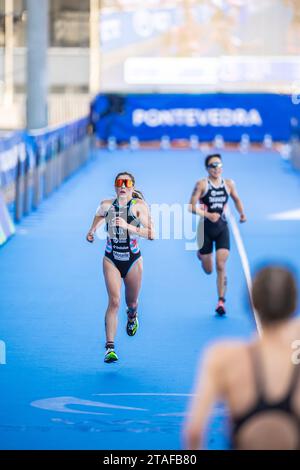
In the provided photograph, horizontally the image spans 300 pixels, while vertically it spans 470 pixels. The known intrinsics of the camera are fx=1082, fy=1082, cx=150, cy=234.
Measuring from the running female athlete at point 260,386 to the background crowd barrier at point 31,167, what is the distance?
52.4 ft

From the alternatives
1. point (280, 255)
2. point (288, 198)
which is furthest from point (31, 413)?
point (288, 198)

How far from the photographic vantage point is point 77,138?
34750 mm

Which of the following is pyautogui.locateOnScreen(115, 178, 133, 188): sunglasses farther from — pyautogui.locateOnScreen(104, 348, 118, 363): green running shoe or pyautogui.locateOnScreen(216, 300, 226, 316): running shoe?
pyautogui.locateOnScreen(216, 300, 226, 316): running shoe

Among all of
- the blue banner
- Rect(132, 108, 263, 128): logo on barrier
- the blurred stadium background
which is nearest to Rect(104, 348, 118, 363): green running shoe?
the blurred stadium background

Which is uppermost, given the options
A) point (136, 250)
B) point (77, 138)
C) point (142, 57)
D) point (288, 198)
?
point (142, 57)

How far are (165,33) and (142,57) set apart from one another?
71.3 inches

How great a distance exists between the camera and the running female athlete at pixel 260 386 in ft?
15.3

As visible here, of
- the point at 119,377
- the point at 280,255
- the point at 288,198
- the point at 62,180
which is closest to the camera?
the point at 119,377

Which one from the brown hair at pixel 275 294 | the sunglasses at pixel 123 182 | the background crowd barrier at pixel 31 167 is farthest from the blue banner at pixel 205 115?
the brown hair at pixel 275 294

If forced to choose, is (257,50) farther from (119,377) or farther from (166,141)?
(119,377)

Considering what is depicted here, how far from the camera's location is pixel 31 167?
24.5 metres

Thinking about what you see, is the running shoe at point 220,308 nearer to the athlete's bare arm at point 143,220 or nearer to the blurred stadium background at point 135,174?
the blurred stadium background at point 135,174

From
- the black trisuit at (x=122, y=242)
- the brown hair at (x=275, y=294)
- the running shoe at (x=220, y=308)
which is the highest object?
the black trisuit at (x=122, y=242)

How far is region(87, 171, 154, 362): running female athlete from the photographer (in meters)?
10.9
